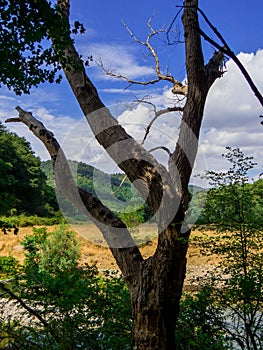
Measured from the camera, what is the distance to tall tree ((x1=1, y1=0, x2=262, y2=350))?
79.4 inches

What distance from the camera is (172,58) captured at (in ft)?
11.0

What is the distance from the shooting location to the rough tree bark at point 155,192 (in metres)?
2.16

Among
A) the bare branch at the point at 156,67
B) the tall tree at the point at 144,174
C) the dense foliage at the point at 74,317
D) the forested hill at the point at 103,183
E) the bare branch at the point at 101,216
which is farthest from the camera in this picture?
the bare branch at the point at 156,67

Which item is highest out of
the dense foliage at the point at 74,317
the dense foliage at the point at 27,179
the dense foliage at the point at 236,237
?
the dense foliage at the point at 27,179

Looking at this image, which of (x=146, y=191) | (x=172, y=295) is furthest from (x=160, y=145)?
(x=172, y=295)

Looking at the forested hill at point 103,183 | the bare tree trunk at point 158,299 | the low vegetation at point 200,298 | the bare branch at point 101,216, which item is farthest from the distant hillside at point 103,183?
the bare tree trunk at point 158,299

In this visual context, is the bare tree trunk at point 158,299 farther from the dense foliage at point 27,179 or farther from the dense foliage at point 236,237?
the dense foliage at point 27,179

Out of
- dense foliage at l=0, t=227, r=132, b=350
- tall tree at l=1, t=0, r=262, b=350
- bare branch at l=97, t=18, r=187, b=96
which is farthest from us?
bare branch at l=97, t=18, r=187, b=96

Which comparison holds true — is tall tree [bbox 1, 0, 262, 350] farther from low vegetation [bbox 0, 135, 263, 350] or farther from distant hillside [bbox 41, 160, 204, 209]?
distant hillside [bbox 41, 160, 204, 209]

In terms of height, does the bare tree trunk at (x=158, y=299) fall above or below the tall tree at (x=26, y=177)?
below

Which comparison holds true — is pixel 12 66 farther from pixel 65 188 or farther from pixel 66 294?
pixel 66 294

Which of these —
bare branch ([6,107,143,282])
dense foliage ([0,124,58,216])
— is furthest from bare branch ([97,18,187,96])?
dense foliage ([0,124,58,216])

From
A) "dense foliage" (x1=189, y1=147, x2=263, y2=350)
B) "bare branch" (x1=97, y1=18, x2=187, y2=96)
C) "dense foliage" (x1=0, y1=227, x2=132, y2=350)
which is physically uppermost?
"bare branch" (x1=97, y1=18, x2=187, y2=96)

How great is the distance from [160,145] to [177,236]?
2.87ft
